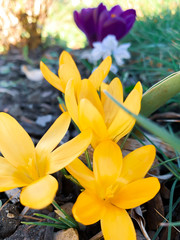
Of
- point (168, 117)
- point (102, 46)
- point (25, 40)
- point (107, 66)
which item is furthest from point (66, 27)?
point (107, 66)

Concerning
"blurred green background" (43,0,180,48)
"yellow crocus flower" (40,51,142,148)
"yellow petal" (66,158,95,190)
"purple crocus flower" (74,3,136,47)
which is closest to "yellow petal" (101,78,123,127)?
"yellow crocus flower" (40,51,142,148)

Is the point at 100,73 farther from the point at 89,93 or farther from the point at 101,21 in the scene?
the point at 101,21

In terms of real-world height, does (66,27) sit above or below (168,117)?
above

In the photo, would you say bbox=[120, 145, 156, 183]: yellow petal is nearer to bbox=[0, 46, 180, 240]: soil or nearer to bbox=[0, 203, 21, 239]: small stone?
bbox=[0, 46, 180, 240]: soil

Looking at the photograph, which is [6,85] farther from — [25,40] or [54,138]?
[54,138]

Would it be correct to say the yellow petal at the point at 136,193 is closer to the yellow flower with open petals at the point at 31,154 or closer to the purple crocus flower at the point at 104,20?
the yellow flower with open petals at the point at 31,154
